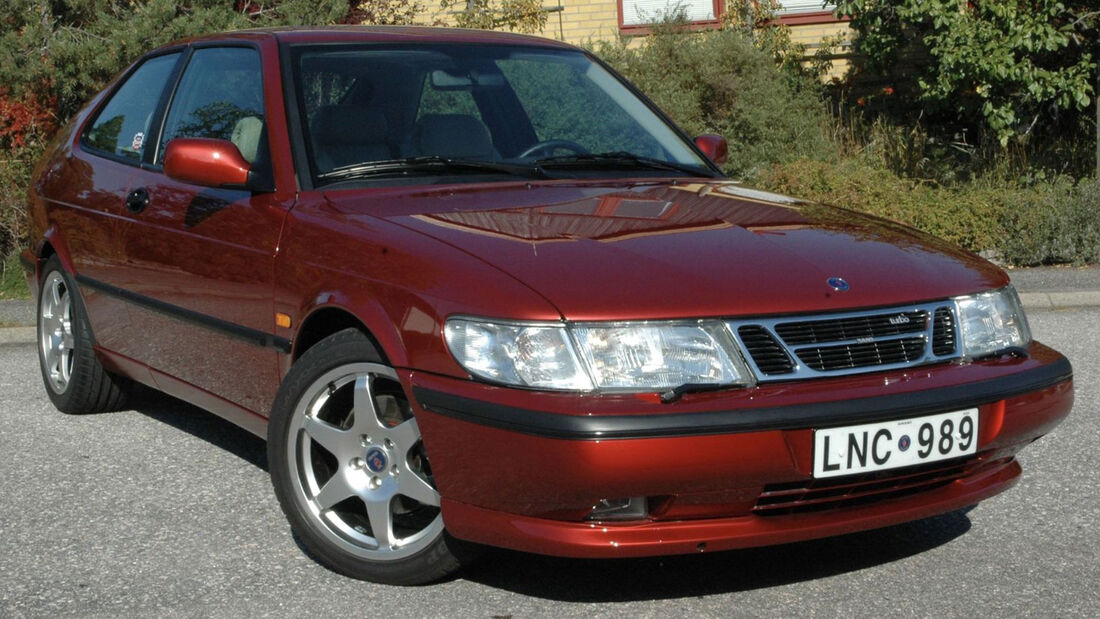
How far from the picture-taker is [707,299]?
3646 millimetres

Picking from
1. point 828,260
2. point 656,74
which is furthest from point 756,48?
point 828,260

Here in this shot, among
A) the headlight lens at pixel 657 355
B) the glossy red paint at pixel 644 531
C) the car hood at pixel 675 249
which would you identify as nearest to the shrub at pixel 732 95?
the car hood at pixel 675 249

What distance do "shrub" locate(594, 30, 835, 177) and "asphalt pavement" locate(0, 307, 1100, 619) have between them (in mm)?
9086

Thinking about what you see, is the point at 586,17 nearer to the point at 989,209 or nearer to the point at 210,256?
the point at 989,209

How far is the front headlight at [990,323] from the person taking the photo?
402 centimetres

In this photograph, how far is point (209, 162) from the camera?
4.63 m

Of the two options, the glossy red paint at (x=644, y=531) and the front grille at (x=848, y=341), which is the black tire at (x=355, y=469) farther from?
the front grille at (x=848, y=341)

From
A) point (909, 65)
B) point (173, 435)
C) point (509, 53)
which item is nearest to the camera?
point (509, 53)

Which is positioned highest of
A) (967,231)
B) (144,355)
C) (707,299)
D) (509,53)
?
(509,53)

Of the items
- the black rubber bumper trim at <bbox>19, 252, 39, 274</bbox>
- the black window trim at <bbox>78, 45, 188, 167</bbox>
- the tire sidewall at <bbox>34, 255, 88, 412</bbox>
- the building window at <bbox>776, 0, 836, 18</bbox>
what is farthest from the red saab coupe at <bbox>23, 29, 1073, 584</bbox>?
the building window at <bbox>776, 0, 836, 18</bbox>

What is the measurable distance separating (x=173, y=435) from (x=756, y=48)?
443 inches

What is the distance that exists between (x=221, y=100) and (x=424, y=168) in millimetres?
1019

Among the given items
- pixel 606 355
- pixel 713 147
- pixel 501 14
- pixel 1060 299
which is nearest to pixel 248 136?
pixel 713 147

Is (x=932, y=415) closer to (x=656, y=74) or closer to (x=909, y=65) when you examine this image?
(x=656, y=74)
